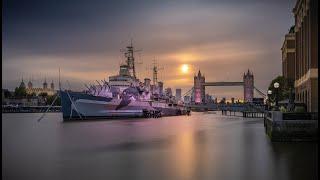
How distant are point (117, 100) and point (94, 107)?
4246mm

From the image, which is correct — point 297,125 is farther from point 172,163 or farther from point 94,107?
point 94,107

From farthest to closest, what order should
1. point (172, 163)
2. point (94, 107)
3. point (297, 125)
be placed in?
point (94, 107) < point (297, 125) < point (172, 163)

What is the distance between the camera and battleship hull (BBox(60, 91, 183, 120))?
5259 centimetres

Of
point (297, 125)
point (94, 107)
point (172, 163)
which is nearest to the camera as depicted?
point (172, 163)

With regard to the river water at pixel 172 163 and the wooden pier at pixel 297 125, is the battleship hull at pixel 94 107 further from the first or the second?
the wooden pier at pixel 297 125

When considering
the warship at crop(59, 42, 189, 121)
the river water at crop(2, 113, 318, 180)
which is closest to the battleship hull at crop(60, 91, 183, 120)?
the warship at crop(59, 42, 189, 121)

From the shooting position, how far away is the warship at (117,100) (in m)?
53.1

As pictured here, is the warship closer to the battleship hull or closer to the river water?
the battleship hull

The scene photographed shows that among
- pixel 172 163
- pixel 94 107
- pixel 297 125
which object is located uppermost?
pixel 94 107

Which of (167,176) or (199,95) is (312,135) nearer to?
(167,176)

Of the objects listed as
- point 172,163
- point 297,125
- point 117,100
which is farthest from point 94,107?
point 172,163

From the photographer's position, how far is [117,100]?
58.2 meters

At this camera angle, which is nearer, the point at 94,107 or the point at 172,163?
the point at 172,163

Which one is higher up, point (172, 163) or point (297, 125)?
point (297, 125)
